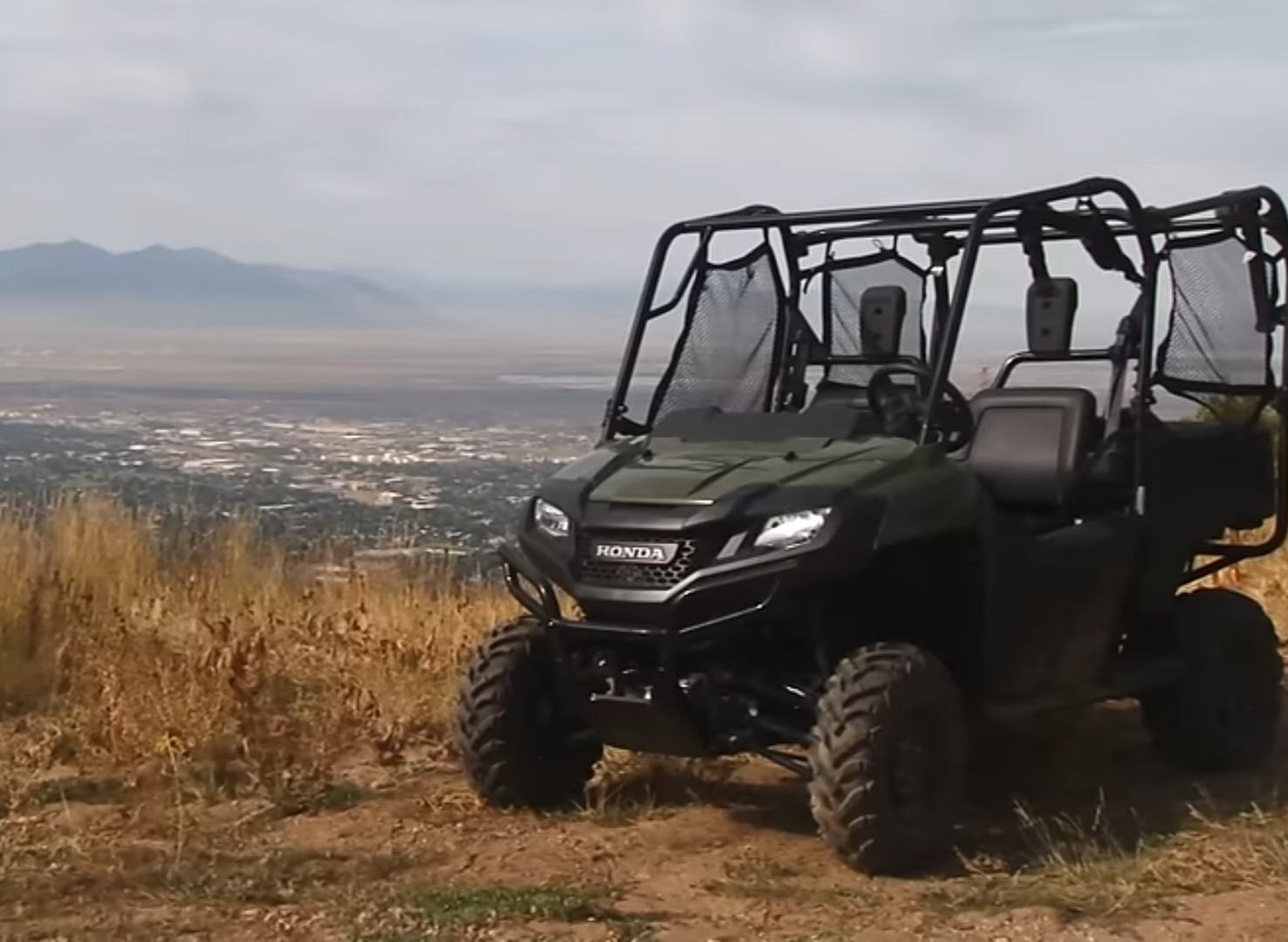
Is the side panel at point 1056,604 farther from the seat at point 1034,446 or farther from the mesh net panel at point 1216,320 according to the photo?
the mesh net panel at point 1216,320

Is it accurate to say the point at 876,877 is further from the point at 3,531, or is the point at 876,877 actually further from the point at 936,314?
the point at 3,531

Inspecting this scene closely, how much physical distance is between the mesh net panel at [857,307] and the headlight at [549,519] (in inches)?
76.4

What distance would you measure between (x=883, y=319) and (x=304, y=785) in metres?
2.79

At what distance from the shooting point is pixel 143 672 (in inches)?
306

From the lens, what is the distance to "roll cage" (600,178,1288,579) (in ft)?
23.2

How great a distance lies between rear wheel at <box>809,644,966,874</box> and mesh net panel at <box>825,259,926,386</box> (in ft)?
7.12

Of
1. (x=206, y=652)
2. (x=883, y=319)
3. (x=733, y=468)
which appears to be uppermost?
(x=883, y=319)

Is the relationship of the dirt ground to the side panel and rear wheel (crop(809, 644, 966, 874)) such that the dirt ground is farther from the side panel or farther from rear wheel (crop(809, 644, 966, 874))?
the side panel

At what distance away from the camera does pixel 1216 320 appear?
7.53 m

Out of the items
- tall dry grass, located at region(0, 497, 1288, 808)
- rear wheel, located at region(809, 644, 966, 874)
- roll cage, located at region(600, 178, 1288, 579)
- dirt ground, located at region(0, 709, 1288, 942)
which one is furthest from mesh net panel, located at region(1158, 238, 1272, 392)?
tall dry grass, located at region(0, 497, 1288, 808)

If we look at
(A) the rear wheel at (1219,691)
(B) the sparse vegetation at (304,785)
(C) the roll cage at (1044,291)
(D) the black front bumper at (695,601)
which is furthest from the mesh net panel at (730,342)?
(A) the rear wheel at (1219,691)

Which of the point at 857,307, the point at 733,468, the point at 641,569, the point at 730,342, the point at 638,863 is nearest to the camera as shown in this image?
the point at 641,569

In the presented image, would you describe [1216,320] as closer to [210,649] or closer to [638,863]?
[638,863]

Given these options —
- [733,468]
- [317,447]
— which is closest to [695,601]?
[733,468]
